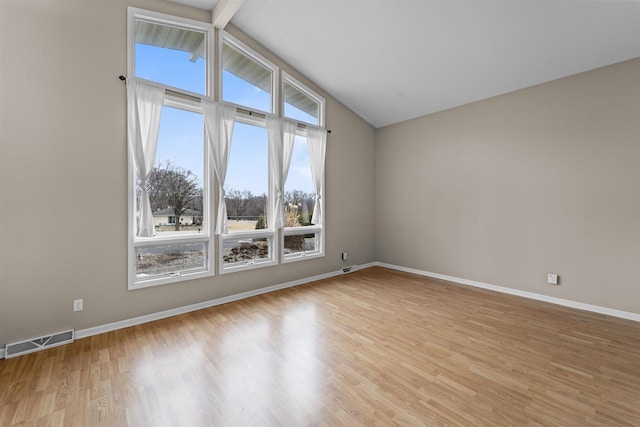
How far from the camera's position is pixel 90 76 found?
277cm

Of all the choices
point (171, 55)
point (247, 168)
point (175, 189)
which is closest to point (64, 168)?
point (175, 189)

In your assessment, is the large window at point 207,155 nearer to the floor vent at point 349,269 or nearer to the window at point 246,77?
the window at point 246,77

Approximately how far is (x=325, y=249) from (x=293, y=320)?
202cm

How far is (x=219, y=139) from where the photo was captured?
363 cm

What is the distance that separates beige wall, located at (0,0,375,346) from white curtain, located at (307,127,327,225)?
258 centimetres

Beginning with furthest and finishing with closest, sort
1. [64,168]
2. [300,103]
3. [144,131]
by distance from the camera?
[300,103] → [144,131] → [64,168]

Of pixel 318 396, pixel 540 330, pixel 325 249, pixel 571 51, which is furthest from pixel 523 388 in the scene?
pixel 571 51

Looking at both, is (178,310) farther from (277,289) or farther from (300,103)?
(300,103)

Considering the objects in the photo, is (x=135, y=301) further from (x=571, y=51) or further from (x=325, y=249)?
(x=571, y=51)

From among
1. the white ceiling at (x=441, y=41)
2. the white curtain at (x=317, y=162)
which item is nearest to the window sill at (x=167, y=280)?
the white curtain at (x=317, y=162)

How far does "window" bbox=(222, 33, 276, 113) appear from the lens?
3.86 metres

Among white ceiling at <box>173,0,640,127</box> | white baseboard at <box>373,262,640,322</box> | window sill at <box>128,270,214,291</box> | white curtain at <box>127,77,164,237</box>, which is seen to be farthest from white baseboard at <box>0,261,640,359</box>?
white ceiling at <box>173,0,640,127</box>

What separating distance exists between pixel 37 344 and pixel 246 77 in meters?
4.02

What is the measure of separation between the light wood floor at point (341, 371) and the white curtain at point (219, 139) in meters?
1.29
